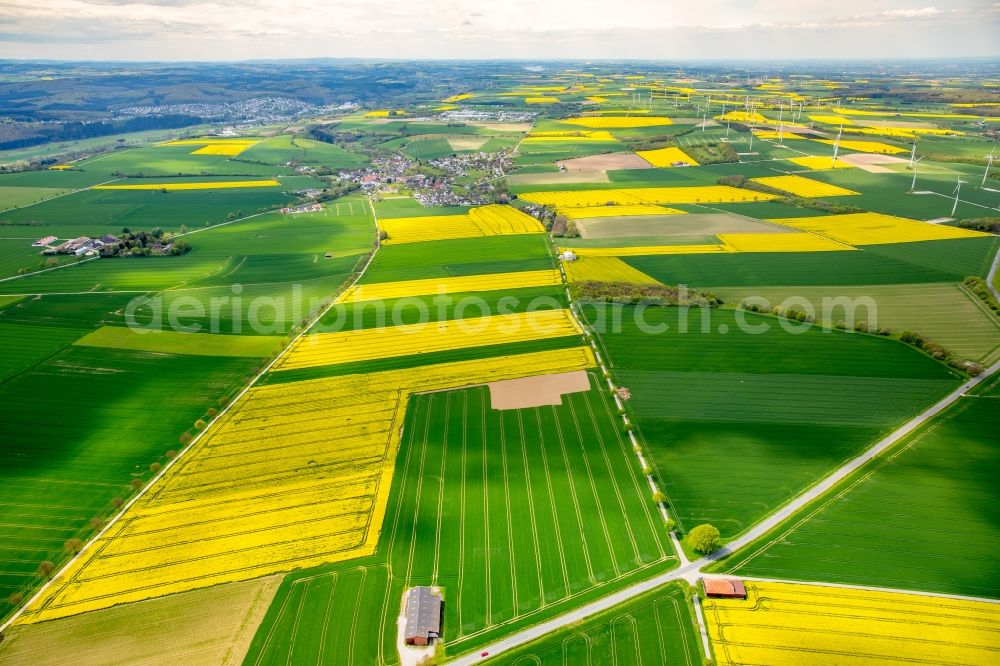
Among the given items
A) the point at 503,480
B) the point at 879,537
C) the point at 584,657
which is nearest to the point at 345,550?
the point at 503,480

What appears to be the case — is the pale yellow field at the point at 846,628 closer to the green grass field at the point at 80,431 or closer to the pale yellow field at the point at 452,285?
the green grass field at the point at 80,431

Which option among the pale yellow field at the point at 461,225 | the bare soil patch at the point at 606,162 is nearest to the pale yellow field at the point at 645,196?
the pale yellow field at the point at 461,225

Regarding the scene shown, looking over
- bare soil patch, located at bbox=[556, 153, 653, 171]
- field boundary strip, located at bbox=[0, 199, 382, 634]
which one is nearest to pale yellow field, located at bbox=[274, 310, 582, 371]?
field boundary strip, located at bbox=[0, 199, 382, 634]

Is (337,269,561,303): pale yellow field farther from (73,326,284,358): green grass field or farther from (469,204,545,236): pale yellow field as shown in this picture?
(469,204,545,236): pale yellow field

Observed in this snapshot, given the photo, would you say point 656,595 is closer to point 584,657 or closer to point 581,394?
point 584,657

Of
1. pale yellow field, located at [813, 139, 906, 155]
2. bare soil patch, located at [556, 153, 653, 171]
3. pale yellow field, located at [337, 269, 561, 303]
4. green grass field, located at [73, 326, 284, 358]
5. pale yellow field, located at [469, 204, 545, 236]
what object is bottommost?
green grass field, located at [73, 326, 284, 358]

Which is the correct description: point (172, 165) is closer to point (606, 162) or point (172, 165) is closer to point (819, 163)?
point (606, 162)
